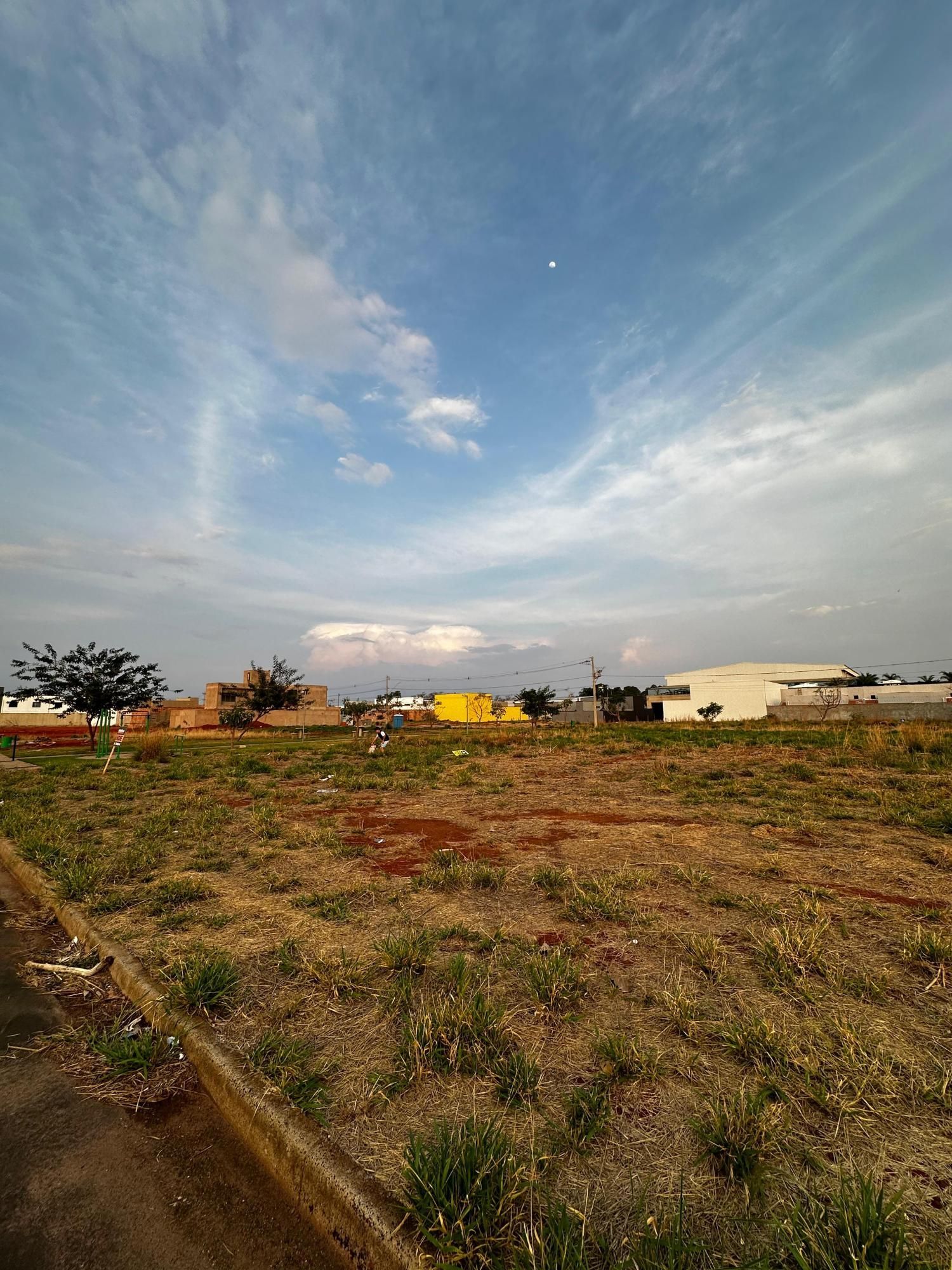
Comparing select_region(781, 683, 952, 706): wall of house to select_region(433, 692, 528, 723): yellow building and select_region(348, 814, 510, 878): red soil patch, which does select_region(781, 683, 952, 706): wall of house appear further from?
select_region(348, 814, 510, 878): red soil patch

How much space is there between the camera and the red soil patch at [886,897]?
4.55 metres

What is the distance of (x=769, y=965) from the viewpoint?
3.48 meters

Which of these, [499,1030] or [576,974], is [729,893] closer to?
[576,974]

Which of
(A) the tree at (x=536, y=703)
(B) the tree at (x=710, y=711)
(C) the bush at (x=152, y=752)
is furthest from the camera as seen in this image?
(B) the tree at (x=710, y=711)

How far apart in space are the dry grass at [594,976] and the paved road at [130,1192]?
32cm

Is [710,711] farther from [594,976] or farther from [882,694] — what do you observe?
[594,976]

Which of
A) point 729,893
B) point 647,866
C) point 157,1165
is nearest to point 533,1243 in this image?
point 157,1165

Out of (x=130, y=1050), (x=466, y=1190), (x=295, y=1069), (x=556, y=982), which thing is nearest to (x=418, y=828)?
(x=556, y=982)

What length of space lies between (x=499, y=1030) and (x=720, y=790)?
28.9ft

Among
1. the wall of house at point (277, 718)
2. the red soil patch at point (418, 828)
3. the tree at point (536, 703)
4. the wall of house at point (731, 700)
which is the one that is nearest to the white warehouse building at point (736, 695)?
the wall of house at point (731, 700)

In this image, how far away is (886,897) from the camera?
4.75 metres

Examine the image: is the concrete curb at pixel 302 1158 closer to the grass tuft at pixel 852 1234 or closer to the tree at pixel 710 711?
the grass tuft at pixel 852 1234

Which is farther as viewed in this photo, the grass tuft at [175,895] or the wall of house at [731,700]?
the wall of house at [731,700]

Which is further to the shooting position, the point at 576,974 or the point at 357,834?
the point at 357,834
